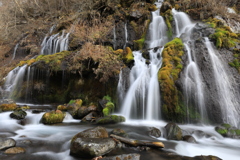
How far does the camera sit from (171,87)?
6543 mm

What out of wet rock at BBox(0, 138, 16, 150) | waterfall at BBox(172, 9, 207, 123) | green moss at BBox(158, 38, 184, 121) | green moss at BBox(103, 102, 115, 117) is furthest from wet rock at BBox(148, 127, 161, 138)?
wet rock at BBox(0, 138, 16, 150)

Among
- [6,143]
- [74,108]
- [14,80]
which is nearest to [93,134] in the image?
[6,143]

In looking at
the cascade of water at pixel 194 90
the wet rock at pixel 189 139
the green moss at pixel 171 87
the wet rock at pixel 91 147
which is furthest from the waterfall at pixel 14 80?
the wet rock at pixel 189 139

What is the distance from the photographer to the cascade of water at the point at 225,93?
5.86 m

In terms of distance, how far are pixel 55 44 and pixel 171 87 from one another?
12097 millimetres

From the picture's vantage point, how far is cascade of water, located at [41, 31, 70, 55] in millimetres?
13946

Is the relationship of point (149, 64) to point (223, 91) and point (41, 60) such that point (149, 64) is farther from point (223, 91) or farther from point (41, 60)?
point (41, 60)

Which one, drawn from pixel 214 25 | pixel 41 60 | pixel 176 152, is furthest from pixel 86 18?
pixel 176 152

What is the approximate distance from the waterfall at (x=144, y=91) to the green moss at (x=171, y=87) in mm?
319

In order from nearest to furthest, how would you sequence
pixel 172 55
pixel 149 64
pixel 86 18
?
pixel 172 55
pixel 149 64
pixel 86 18

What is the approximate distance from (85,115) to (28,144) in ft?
10.9

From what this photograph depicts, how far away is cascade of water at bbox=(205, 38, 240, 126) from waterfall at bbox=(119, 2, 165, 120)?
8.20 ft

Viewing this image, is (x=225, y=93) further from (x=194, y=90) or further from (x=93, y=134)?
(x=93, y=134)

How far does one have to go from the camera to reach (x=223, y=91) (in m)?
6.33
